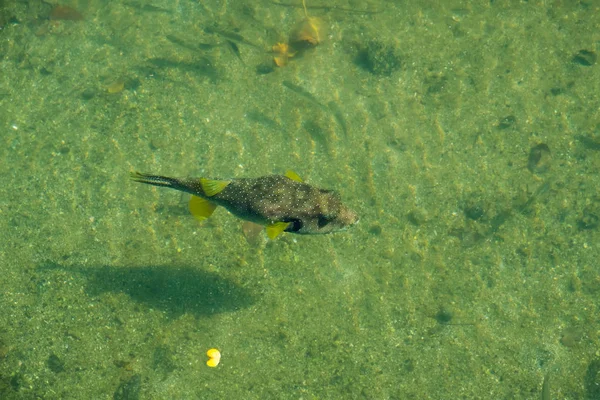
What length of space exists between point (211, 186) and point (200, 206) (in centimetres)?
41

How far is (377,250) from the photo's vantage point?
6.28 meters

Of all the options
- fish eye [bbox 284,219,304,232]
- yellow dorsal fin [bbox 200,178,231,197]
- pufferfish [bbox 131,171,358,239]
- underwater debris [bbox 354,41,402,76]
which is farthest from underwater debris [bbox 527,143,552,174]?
yellow dorsal fin [bbox 200,178,231,197]

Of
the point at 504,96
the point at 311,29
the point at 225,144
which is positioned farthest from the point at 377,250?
the point at 311,29

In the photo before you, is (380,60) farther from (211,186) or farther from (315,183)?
(211,186)

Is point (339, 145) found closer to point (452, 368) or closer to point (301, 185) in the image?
point (301, 185)

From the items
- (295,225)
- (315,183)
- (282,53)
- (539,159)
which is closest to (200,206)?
(295,225)

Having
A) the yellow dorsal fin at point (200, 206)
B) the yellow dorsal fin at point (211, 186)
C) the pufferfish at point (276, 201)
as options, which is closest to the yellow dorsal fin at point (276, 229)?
the pufferfish at point (276, 201)

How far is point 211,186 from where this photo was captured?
416cm

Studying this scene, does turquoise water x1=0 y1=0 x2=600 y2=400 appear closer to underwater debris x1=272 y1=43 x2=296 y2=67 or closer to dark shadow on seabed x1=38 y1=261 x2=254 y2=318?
dark shadow on seabed x1=38 y1=261 x2=254 y2=318

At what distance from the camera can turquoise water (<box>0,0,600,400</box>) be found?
5.53 metres

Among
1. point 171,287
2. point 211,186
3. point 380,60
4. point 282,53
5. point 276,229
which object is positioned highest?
point 211,186

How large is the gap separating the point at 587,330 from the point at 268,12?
7384 millimetres

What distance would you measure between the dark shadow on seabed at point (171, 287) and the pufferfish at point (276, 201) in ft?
5.98

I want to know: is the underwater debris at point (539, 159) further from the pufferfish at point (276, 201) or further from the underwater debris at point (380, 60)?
the pufferfish at point (276, 201)
